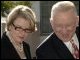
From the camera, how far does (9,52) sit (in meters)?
2.74

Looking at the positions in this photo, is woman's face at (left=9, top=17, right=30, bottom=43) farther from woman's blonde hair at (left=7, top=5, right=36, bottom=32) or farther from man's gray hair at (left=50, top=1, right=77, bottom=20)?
man's gray hair at (left=50, top=1, right=77, bottom=20)

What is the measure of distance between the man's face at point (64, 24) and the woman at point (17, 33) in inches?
9.3

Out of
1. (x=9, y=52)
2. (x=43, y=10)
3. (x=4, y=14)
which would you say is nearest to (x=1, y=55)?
(x=9, y=52)

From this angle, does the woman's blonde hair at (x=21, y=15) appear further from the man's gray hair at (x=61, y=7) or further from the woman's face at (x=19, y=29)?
the man's gray hair at (x=61, y=7)

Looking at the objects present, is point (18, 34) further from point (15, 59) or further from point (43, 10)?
point (43, 10)

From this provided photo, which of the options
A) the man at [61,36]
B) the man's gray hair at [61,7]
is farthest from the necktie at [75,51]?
the man's gray hair at [61,7]

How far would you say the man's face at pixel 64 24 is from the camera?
9.16 feet

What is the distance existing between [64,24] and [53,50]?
0.79ft

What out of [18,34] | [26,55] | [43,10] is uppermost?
[18,34]

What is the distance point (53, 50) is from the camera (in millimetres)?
2807

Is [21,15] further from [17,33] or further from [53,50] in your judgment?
[53,50]

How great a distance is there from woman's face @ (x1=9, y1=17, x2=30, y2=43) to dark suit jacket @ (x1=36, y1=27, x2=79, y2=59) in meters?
0.18

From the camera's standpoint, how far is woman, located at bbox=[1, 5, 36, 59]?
108 inches

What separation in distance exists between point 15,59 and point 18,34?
0.71 ft
